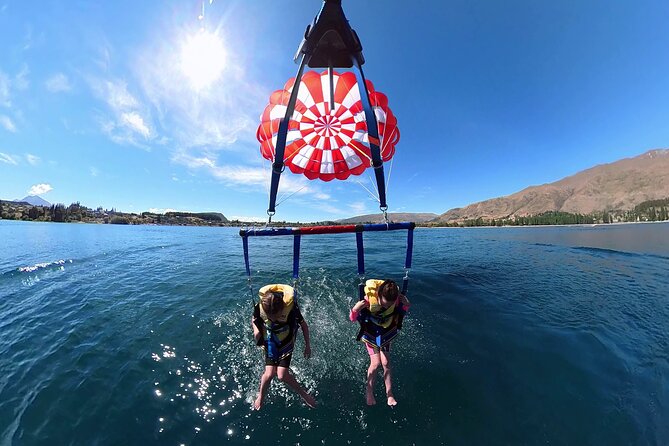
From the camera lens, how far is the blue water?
17.1 feet

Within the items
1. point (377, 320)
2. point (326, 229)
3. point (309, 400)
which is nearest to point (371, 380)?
point (377, 320)

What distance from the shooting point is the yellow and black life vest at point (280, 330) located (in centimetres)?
554

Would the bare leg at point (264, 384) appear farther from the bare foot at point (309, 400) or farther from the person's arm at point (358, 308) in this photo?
the person's arm at point (358, 308)

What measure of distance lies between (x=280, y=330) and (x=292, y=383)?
46.9 inches

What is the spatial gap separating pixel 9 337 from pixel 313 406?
1174 centimetres

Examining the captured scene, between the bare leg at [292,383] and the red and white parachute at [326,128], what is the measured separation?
19.8 feet

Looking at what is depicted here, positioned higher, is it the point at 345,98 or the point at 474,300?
the point at 345,98

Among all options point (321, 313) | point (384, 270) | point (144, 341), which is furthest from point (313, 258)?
point (144, 341)

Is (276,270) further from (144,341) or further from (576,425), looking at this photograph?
(576,425)

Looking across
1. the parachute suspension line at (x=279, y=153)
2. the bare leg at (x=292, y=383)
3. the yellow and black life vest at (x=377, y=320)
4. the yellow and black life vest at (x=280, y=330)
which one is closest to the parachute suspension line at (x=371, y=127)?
the parachute suspension line at (x=279, y=153)

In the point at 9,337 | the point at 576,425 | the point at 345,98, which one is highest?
the point at 345,98

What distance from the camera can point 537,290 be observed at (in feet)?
47.0

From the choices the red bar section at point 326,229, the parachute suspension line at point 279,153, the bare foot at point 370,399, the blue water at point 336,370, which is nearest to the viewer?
the blue water at point 336,370

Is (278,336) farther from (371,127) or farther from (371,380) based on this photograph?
(371,127)
